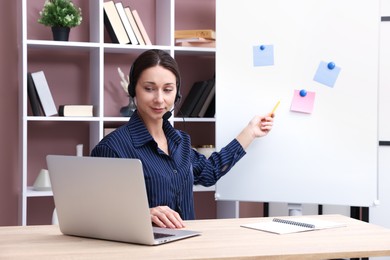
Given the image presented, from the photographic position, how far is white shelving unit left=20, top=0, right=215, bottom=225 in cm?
330

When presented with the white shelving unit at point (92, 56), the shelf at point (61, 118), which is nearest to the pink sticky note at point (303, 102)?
the white shelving unit at point (92, 56)

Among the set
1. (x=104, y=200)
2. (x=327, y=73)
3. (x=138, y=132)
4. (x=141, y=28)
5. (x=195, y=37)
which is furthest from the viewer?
(x=195, y=37)

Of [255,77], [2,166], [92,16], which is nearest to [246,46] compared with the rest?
[255,77]

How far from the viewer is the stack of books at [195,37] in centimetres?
365

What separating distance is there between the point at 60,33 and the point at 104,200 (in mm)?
1820

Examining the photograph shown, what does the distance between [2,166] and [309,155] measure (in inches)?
63.6

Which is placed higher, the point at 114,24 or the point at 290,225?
the point at 114,24

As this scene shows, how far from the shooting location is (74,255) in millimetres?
1642

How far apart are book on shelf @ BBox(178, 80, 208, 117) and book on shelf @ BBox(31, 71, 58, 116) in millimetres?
717

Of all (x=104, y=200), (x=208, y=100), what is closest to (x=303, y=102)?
(x=208, y=100)

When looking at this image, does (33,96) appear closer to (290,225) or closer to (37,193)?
(37,193)

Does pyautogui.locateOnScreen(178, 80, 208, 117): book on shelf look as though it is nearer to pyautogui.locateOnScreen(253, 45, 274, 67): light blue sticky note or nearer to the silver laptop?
pyautogui.locateOnScreen(253, 45, 274, 67): light blue sticky note

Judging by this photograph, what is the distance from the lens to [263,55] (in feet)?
10.2

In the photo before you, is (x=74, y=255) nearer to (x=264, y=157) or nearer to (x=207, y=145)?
(x=264, y=157)
